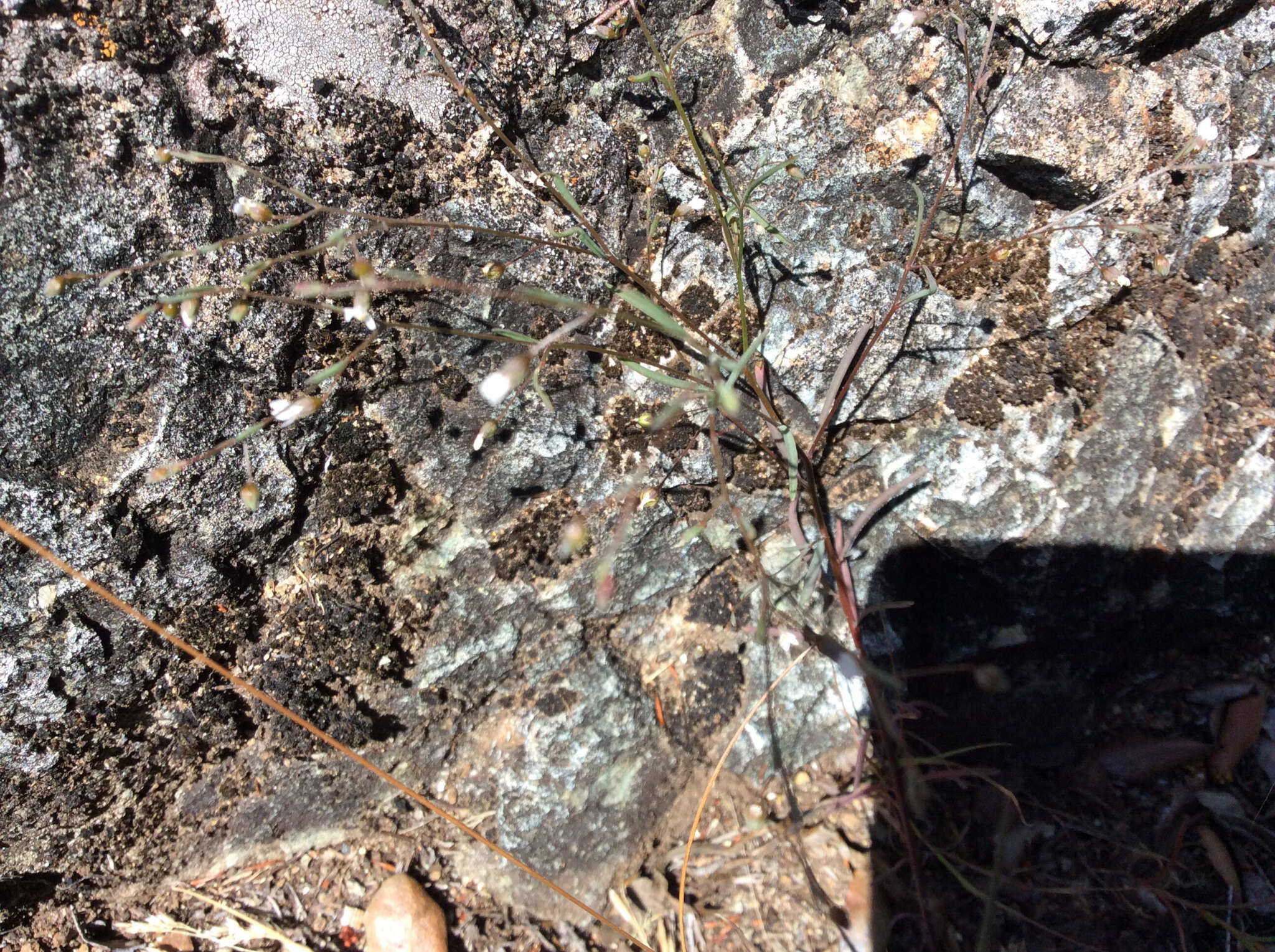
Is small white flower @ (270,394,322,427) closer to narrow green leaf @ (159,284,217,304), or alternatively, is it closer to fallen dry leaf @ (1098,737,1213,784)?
narrow green leaf @ (159,284,217,304)

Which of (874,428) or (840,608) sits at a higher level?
(874,428)

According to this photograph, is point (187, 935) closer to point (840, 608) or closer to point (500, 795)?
point (500, 795)

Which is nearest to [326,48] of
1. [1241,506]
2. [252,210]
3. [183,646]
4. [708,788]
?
[252,210]

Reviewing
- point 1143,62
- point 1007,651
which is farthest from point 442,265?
point 1007,651

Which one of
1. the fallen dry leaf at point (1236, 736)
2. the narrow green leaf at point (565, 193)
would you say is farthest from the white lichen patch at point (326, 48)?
the fallen dry leaf at point (1236, 736)

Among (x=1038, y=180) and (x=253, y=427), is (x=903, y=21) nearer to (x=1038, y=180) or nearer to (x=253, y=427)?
(x=1038, y=180)

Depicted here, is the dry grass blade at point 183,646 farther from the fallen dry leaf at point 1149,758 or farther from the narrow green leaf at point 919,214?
the narrow green leaf at point 919,214
